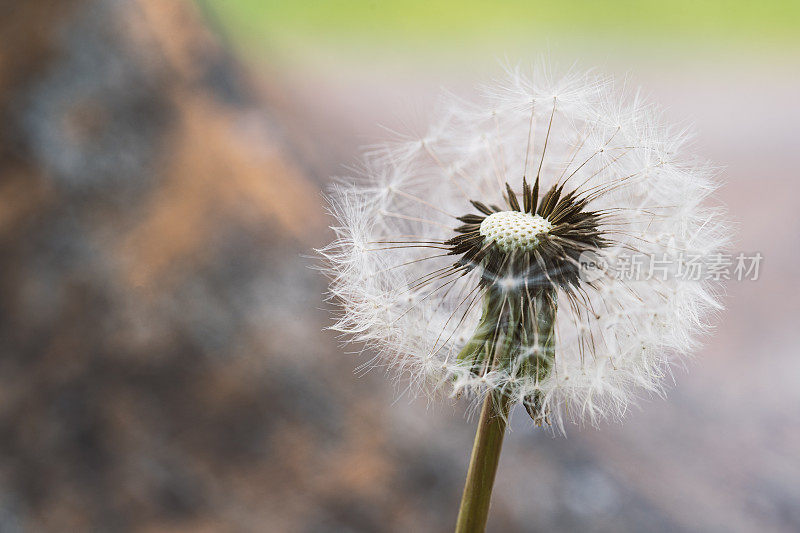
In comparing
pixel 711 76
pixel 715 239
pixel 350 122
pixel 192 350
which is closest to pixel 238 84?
pixel 350 122

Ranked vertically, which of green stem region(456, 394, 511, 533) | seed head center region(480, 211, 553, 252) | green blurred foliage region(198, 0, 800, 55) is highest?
green blurred foliage region(198, 0, 800, 55)

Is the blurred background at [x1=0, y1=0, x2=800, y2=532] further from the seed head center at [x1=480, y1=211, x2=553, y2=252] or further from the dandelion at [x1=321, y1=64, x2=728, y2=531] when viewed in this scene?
the seed head center at [x1=480, y1=211, x2=553, y2=252]

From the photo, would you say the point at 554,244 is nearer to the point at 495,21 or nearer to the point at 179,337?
the point at 179,337

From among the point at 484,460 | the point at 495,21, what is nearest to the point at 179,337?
the point at 484,460

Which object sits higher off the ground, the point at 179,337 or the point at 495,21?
the point at 495,21

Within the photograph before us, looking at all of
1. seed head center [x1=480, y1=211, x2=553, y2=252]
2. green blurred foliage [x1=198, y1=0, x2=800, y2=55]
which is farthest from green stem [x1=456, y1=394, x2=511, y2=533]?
green blurred foliage [x1=198, y1=0, x2=800, y2=55]

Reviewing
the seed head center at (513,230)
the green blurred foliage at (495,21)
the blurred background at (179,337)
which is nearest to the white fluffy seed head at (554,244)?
the seed head center at (513,230)
